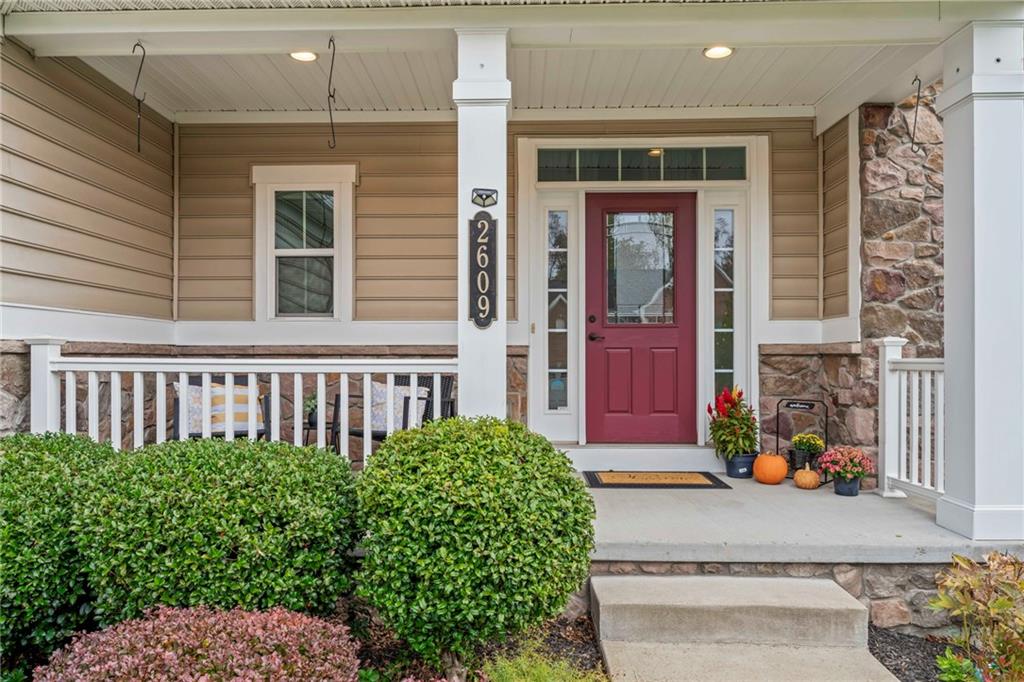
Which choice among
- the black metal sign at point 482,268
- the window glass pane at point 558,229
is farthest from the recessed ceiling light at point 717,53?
the black metal sign at point 482,268

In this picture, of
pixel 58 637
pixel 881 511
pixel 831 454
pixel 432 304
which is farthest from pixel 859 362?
pixel 58 637

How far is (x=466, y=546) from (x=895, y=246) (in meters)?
3.52

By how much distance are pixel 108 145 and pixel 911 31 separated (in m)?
4.56

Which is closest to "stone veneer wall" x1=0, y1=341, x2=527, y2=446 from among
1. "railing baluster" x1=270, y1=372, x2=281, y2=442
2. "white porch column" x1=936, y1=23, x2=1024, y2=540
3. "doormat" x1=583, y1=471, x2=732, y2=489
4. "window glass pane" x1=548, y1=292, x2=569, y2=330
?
"window glass pane" x1=548, y1=292, x2=569, y2=330

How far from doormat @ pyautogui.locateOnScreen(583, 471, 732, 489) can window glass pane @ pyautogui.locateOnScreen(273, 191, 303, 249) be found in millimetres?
2741

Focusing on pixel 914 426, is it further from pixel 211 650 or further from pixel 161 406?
pixel 161 406

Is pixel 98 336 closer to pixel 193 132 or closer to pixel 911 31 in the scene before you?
pixel 193 132

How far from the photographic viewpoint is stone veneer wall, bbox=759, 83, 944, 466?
4055mm

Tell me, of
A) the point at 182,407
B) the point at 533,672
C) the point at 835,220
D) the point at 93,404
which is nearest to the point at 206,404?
the point at 182,407

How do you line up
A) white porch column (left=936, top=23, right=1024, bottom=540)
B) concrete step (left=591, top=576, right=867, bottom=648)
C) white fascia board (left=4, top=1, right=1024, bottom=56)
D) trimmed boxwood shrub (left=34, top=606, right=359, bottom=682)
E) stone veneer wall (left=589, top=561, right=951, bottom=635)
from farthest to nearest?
white fascia board (left=4, top=1, right=1024, bottom=56), white porch column (left=936, top=23, right=1024, bottom=540), stone veneer wall (left=589, top=561, right=951, bottom=635), concrete step (left=591, top=576, right=867, bottom=648), trimmed boxwood shrub (left=34, top=606, right=359, bottom=682)

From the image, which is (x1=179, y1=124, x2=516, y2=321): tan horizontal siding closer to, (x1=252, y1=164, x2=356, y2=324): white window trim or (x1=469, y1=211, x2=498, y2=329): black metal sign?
(x1=252, y1=164, x2=356, y2=324): white window trim

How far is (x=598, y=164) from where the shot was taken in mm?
4680

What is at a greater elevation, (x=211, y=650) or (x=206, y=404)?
(x=206, y=404)

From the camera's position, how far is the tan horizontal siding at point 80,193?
3275 millimetres
